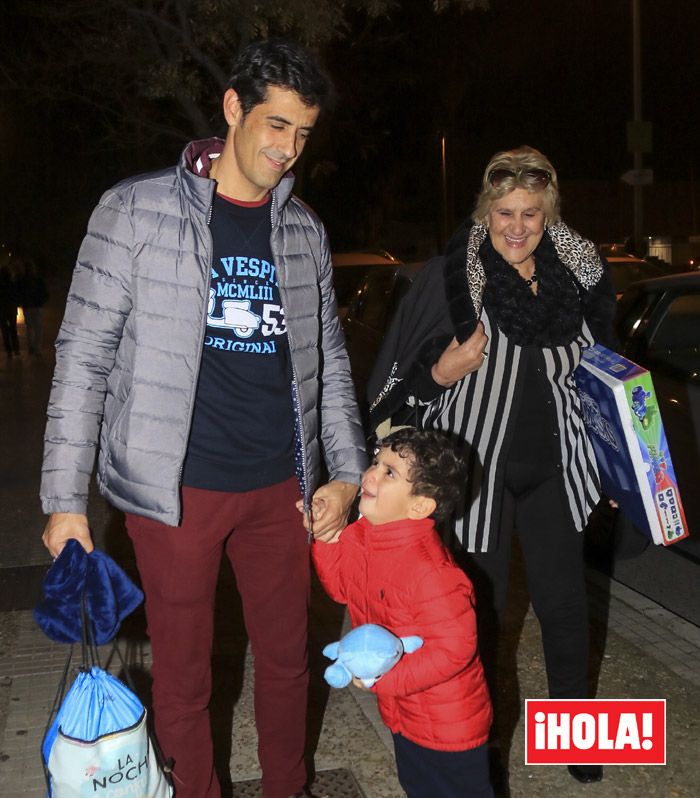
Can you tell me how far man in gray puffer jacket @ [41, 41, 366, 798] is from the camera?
2646 millimetres

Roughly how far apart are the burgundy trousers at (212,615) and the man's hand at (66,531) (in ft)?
0.62

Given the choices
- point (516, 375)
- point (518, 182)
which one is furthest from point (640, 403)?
point (518, 182)

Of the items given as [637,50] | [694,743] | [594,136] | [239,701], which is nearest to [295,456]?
[239,701]

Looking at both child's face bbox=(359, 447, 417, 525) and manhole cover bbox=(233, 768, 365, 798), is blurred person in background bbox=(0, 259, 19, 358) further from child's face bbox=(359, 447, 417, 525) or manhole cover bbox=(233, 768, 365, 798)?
child's face bbox=(359, 447, 417, 525)

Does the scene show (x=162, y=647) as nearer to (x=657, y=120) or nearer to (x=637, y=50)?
(x=637, y=50)

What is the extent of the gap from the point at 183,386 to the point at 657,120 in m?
47.2

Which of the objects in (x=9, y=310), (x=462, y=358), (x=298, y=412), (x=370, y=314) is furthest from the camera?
(x=9, y=310)

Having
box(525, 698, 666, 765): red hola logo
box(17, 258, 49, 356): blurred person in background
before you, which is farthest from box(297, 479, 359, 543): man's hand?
box(17, 258, 49, 356): blurred person in background

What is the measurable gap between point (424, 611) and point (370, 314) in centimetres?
719

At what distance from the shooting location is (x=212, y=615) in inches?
114

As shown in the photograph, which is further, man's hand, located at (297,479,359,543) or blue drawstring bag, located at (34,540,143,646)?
man's hand, located at (297,479,359,543)

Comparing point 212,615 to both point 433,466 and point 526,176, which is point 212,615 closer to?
point 433,466

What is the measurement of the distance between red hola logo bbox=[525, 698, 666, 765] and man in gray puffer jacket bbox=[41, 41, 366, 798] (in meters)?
1.05

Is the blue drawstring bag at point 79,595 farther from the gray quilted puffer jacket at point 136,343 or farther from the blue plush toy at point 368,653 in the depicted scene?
the blue plush toy at point 368,653
